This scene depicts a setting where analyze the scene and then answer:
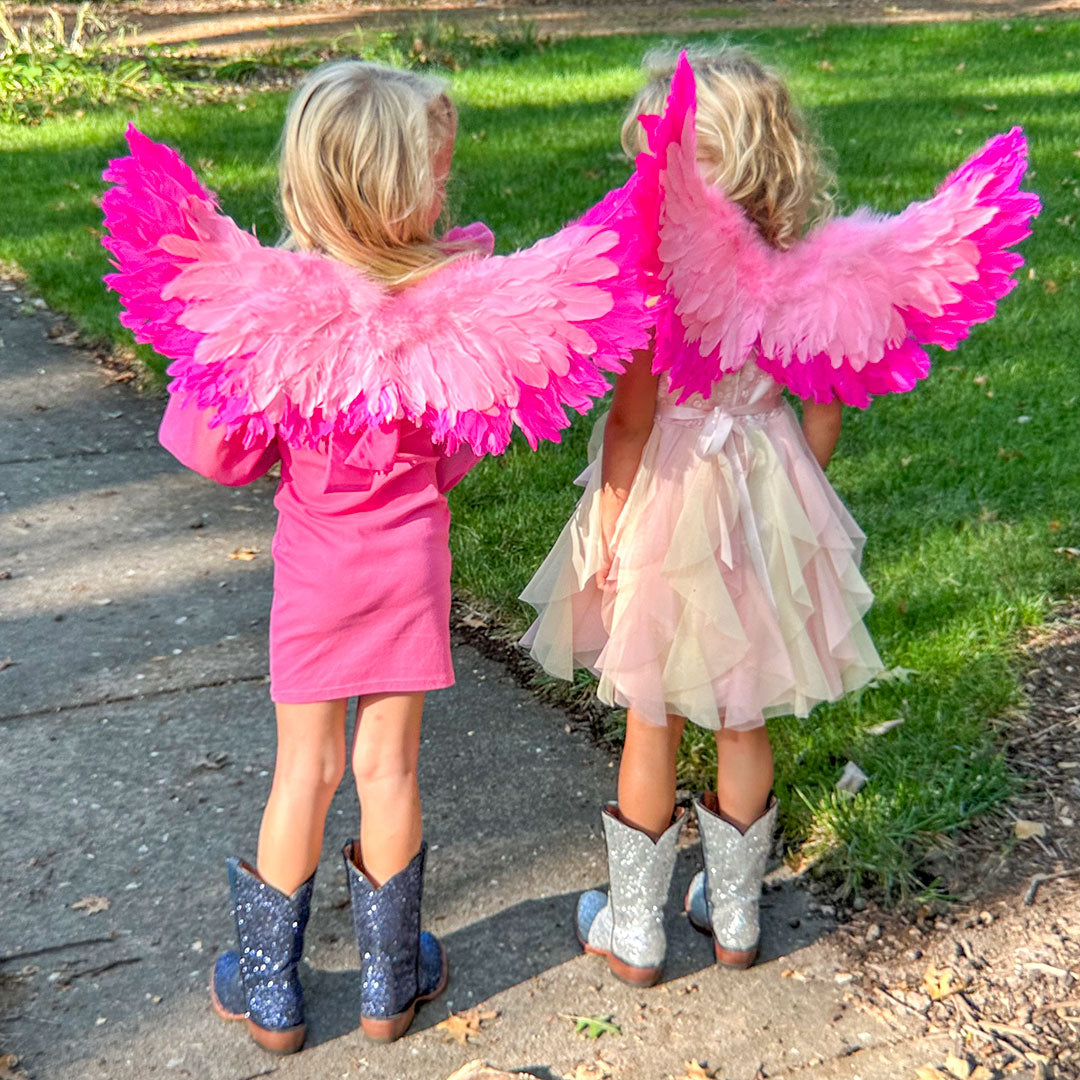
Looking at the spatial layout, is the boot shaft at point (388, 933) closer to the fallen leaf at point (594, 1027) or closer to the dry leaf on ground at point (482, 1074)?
the dry leaf on ground at point (482, 1074)

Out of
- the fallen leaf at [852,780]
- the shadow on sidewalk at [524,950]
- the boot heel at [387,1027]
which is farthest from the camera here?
the fallen leaf at [852,780]

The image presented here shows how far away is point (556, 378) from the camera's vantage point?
2393 mm

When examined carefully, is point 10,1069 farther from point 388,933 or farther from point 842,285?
point 842,285

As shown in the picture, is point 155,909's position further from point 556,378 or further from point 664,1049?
point 556,378

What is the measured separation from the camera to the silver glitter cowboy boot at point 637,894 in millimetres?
2758

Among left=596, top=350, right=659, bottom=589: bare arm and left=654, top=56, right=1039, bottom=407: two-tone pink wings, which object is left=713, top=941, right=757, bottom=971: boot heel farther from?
left=654, top=56, right=1039, bottom=407: two-tone pink wings

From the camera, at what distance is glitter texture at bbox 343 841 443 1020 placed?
259 cm

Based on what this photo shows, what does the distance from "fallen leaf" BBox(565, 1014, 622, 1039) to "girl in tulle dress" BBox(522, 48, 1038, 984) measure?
0.43 ft

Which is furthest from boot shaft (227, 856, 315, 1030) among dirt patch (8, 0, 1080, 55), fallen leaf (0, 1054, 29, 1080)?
dirt patch (8, 0, 1080, 55)

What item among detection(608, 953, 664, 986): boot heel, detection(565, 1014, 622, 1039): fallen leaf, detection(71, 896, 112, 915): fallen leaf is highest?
detection(608, 953, 664, 986): boot heel

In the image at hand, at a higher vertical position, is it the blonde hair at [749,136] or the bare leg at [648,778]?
the blonde hair at [749,136]

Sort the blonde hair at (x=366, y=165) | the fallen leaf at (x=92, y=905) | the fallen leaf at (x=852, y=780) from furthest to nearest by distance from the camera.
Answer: the fallen leaf at (x=852, y=780) → the fallen leaf at (x=92, y=905) → the blonde hair at (x=366, y=165)

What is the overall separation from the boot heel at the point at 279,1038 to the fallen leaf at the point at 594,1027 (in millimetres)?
516

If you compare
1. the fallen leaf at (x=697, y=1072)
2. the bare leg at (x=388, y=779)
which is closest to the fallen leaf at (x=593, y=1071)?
the fallen leaf at (x=697, y=1072)
